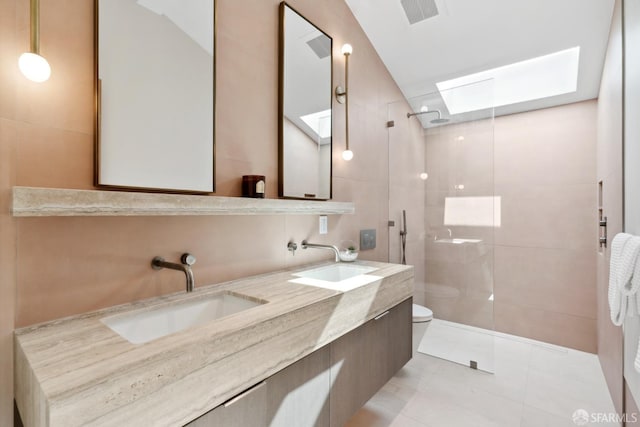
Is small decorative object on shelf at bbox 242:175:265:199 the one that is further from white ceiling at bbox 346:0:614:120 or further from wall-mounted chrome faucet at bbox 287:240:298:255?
white ceiling at bbox 346:0:614:120

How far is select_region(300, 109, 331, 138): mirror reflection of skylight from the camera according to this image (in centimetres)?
209

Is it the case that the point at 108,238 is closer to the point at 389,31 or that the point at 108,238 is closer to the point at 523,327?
the point at 389,31

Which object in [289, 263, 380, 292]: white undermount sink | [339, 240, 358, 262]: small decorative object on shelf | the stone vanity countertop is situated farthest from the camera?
[339, 240, 358, 262]: small decorative object on shelf

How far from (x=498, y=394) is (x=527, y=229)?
1537 millimetres

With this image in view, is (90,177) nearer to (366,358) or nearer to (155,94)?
(155,94)

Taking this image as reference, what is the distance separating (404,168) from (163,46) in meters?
2.19

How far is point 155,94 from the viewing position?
50.1 inches

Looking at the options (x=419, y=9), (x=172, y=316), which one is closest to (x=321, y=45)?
(x=419, y=9)

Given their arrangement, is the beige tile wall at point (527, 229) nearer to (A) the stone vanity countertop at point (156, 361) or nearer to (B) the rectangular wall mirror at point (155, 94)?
(A) the stone vanity countertop at point (156, 361)

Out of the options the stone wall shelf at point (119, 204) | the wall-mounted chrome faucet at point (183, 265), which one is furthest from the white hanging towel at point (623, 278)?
the wall-mounted chrome faucet at point (183, 265)

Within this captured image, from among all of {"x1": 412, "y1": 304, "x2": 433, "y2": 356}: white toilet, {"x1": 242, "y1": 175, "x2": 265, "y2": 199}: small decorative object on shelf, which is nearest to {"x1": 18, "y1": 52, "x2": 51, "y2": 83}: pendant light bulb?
{"x1": 242, "y1": 175, "x2": 265, "y2": 199}: small decorative object on shelf

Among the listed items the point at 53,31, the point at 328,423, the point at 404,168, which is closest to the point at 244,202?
the point at 53,31

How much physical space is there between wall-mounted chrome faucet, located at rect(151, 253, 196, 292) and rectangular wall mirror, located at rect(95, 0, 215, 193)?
0.29 meters

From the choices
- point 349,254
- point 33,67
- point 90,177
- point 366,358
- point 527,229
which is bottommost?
point 366,358
